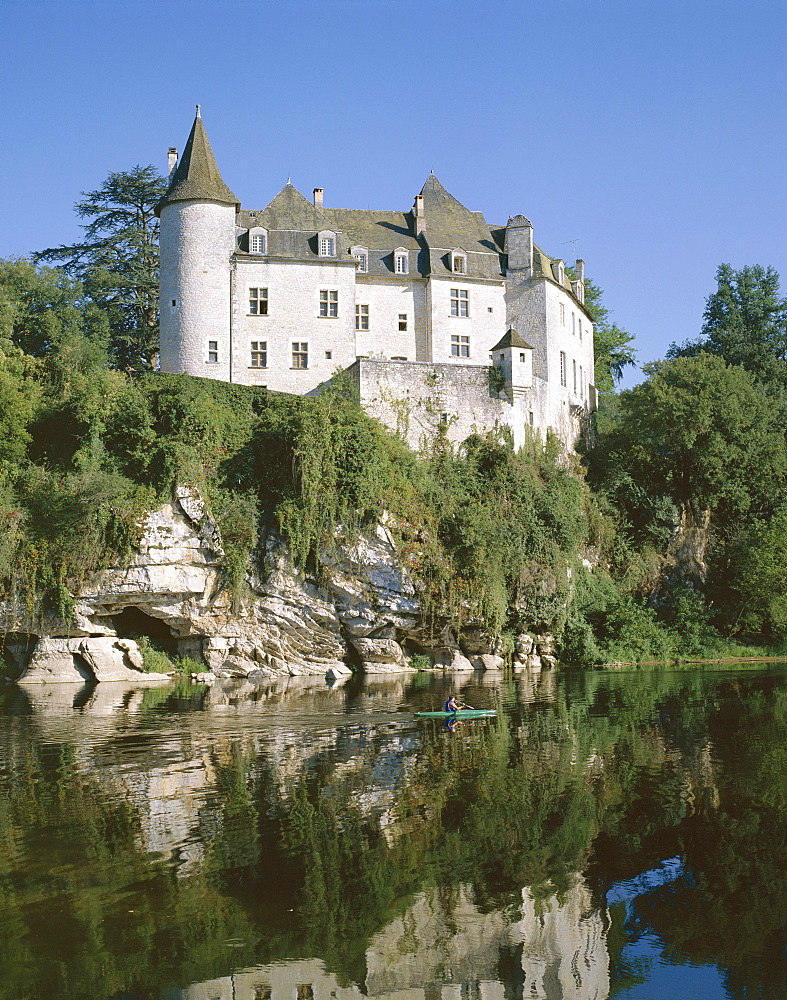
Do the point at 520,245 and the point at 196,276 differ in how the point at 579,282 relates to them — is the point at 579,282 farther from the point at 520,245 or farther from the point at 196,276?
the point at 196,276

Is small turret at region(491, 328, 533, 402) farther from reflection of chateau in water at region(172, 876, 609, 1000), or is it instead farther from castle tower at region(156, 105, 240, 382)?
reflection of chateau in water at region(172, 876, 609, 1000)

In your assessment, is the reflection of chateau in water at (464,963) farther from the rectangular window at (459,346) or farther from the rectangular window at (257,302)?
the rectangular window at (459,346)

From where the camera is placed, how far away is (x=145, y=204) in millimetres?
50062

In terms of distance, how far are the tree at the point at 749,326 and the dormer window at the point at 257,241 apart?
77.6 feet

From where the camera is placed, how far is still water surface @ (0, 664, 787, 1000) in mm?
10227

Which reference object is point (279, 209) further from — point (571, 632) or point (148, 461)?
point (571, 632)

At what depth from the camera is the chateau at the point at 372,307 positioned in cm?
4044

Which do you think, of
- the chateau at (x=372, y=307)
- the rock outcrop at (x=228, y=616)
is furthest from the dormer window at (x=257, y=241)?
the rock outcrop at (x=228, y=616)

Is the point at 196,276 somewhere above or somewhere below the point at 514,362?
above

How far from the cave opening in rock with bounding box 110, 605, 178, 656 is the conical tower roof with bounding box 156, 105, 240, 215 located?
17336mm

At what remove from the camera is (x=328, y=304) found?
139 ft

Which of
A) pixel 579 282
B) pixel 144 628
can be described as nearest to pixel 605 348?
pixel 579 282

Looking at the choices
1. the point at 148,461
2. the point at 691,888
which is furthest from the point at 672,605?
the point at 691,888

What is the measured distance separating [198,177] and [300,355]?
850 centimetres
